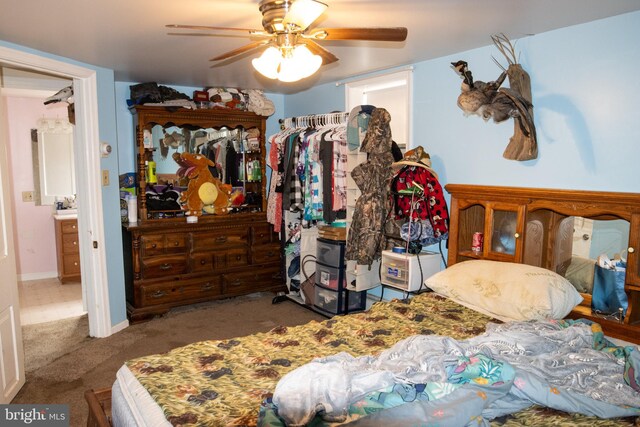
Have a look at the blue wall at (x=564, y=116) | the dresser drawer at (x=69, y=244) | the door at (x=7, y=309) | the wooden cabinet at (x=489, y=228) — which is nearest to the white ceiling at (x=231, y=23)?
the blue wall at (x=564, y=116)

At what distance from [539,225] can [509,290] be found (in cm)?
68

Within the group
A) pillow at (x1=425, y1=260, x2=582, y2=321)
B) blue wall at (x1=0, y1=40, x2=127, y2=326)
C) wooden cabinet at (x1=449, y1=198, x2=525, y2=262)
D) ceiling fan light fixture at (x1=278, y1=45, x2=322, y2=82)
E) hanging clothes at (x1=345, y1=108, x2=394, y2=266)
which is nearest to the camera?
ceiling fan light fixture at (x1=278, y1=45, x2=322, y2=82)

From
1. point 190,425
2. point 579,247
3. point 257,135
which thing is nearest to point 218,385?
point 190,425

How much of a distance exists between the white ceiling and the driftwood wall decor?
226 millimetres

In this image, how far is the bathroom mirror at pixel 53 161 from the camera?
19.3 ft

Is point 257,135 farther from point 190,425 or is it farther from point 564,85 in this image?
point 190,425

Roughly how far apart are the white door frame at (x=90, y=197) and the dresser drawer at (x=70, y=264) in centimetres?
198

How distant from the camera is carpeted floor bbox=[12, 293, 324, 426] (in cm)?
308

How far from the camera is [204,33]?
9.41 ft

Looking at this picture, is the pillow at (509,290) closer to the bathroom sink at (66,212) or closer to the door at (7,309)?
the door at (7,309)

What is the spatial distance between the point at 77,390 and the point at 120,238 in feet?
4.92

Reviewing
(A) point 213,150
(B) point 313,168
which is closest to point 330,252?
(B) point 313,168

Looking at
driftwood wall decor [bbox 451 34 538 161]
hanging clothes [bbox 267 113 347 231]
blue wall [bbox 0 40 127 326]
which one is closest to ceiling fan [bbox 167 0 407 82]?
driftwood wall decor [bbox 451 34 538 161]

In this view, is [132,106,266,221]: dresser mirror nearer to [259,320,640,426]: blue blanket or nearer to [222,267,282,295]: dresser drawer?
[222,267,282,295]: dresser drawer
